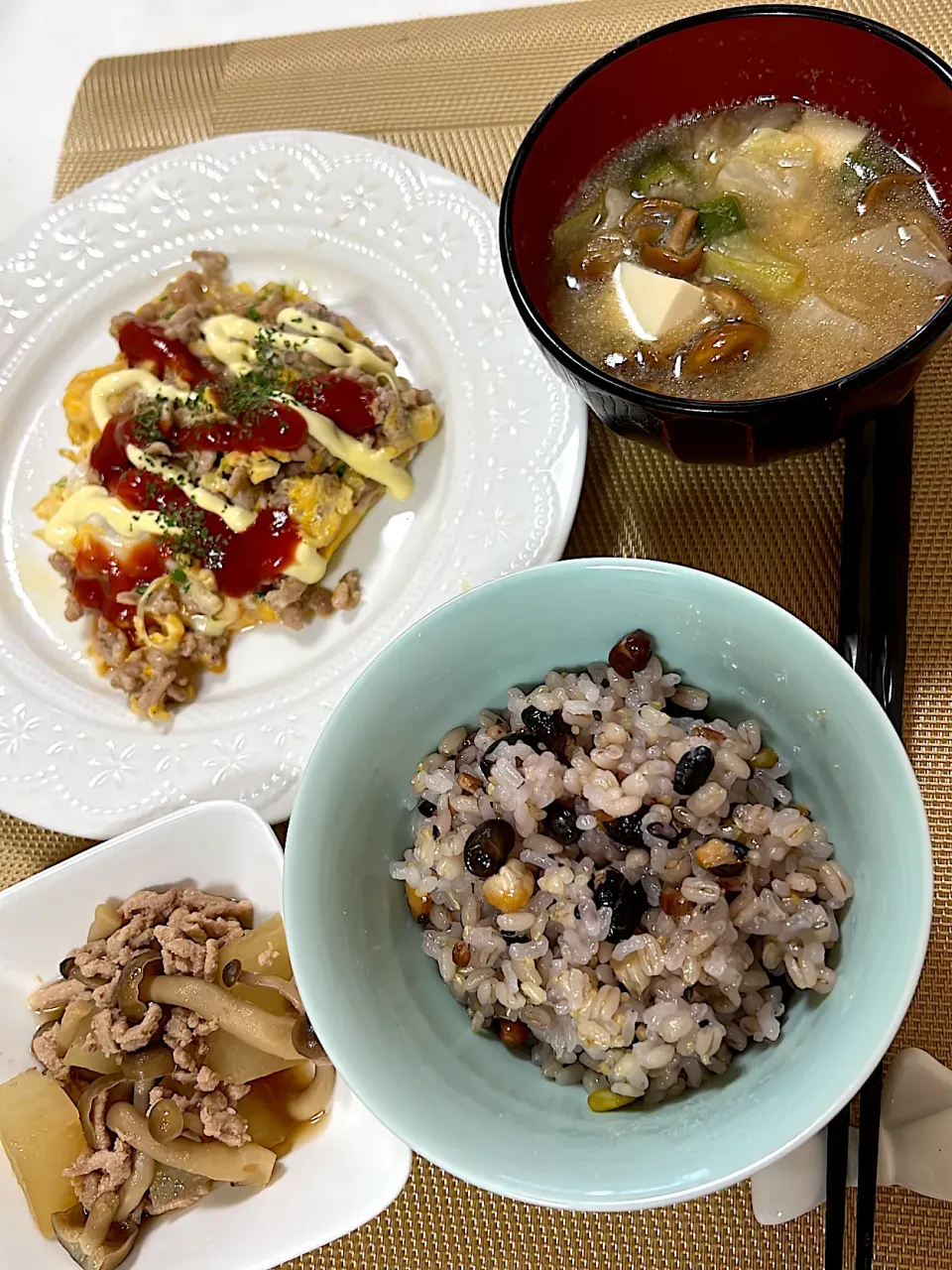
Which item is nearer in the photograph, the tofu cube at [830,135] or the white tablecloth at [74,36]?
the tofu cube at [830,135]

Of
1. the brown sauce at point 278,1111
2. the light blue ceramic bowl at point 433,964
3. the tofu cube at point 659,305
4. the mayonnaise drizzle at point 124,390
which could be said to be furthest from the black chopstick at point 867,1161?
the mayonnaise drizzle at point 124,390

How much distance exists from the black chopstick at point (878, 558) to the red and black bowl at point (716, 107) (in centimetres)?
16

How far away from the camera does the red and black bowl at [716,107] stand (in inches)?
43.0

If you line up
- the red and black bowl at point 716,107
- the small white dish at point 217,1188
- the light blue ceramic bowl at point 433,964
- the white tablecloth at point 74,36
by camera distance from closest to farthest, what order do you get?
the light blue ceramic bowl at point 433,964 → the red and black bowl at point 716,107 → the small white dish at point 217,1188 → the white tablecloth at point 74,36

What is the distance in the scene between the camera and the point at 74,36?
229cm

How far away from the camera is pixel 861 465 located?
133 cm

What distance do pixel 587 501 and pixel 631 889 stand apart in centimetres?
70

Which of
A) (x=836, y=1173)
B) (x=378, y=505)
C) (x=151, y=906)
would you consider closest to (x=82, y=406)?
(x=378, y=505)

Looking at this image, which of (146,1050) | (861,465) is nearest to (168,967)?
(146,1050)

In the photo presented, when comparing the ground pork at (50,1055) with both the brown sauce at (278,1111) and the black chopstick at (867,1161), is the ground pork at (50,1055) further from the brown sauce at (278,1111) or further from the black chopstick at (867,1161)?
the black chopstick at (867,1161)

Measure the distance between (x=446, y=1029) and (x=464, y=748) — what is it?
0.98 feet

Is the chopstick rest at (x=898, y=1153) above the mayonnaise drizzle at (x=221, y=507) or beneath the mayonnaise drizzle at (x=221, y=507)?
beneath

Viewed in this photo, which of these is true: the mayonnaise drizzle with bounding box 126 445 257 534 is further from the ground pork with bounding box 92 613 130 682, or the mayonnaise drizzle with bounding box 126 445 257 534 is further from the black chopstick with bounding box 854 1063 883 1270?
the black chopstick with bounding box 854 1063 883 1270

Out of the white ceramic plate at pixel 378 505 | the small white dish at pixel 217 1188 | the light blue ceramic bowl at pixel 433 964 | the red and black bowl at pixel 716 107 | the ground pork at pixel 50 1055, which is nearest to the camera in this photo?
the light blue ceramic bowl at pixel 433 964
